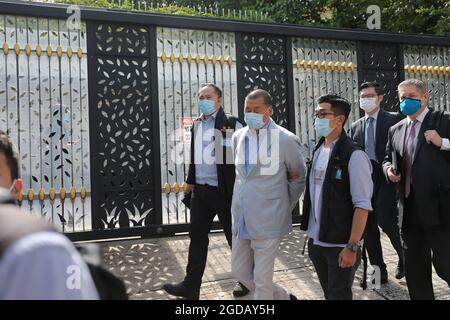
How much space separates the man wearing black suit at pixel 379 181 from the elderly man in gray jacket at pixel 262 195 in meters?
1.49

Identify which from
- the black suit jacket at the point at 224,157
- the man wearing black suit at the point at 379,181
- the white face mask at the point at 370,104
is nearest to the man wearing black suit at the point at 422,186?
the man wearing black suit at the point at 379,181

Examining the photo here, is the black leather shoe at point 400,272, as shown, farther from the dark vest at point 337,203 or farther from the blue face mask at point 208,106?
the blue face mask at point 208,106

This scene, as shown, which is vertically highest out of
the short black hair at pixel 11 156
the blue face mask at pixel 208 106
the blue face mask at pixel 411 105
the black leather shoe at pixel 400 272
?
the blue face mask at pixel 208 106

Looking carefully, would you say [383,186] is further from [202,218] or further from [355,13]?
[355,13]

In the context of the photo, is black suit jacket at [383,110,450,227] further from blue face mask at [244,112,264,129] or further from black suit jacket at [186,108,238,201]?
black suit jacket at [186,108,238,201]

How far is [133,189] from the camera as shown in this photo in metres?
5.81

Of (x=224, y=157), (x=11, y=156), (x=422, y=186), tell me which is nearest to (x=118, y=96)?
(x=224, y=157)

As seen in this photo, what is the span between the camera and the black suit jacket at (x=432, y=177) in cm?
339

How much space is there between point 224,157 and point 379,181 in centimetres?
161

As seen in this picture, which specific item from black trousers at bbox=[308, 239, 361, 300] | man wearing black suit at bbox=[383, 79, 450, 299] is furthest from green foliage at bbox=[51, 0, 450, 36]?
black trousers at bbox=[308, 239, 361, 300]

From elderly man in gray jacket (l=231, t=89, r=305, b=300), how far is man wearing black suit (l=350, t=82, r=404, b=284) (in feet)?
4.90

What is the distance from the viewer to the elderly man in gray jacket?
133 inches
